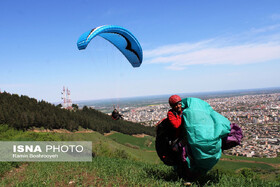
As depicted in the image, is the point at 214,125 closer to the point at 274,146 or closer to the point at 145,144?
the point at 145,144

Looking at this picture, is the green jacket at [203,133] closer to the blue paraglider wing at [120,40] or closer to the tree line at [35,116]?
the blue paraglider wing at [120,40]

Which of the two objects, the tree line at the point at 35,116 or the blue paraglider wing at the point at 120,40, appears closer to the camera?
the blue paraglider wing at the point at 120,40

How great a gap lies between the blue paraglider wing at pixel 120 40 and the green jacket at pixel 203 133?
18.4 ft

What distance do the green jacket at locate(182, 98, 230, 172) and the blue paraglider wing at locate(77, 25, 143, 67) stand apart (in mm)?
5622

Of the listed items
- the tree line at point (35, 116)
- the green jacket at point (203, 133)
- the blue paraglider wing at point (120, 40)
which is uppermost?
the blue paraglider wing at point (120, 40)

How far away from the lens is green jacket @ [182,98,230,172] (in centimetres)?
492

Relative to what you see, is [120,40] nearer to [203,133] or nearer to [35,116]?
[203,133]

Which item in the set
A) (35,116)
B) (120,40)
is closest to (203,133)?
(120,40)

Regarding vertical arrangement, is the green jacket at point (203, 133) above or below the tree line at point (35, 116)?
above

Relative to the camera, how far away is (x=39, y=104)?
59344mm

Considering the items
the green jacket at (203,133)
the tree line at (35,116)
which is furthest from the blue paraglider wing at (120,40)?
the tree line at (35,116)

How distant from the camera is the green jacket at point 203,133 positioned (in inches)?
194

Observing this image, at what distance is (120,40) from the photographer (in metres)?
11.2

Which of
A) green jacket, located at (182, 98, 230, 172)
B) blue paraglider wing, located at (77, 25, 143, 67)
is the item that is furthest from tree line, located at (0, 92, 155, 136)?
green jacket, located at (182, 98, 230, 172)
